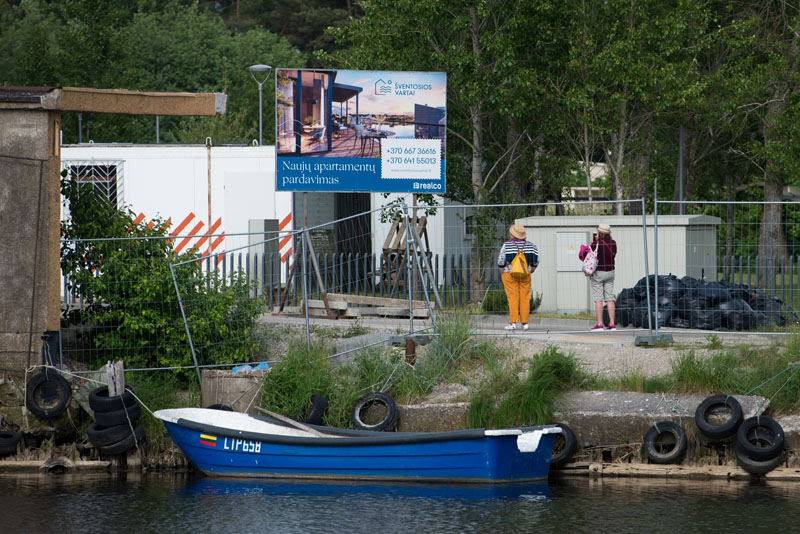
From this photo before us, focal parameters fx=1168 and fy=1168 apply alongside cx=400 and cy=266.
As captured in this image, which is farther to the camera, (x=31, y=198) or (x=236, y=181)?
(x=236, y=181)

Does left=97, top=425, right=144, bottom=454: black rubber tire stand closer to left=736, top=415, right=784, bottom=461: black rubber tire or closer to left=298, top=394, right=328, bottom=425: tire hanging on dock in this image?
left=298, top=394, right=328, bottom=425: tire hanging on dock

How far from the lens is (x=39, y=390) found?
41.9ft

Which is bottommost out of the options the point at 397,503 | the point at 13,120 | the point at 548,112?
the point at 397,503

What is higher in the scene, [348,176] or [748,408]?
[348,176]

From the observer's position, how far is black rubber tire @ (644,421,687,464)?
38.5 feet

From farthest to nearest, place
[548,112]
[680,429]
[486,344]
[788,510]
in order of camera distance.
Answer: [548,112] → [486,344] → [680,429] → [788,510]

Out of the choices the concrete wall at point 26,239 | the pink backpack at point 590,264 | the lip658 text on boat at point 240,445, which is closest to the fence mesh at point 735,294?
the pink backpack at point 590,264

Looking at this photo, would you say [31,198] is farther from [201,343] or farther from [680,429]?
[680,429]

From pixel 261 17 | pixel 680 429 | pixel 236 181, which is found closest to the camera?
pixel 680 429

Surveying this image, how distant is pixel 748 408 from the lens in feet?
39.2

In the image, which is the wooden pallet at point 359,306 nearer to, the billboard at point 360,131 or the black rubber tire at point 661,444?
the billboard at point 360,131

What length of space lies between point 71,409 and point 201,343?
1.66 m

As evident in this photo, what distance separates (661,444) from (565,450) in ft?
3.31

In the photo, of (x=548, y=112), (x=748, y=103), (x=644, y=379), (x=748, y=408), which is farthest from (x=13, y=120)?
(x=748, y=103)
